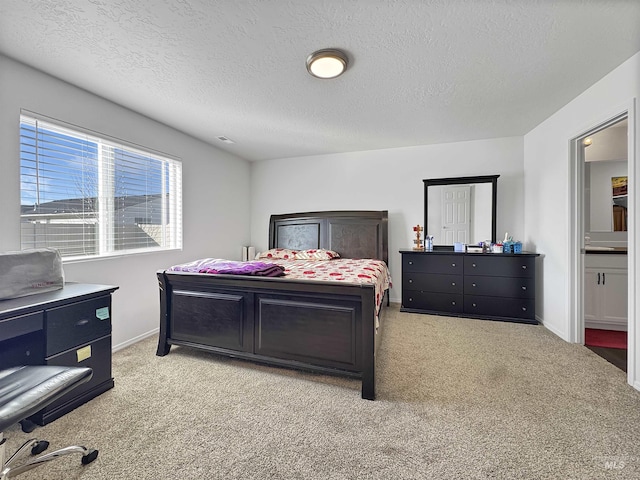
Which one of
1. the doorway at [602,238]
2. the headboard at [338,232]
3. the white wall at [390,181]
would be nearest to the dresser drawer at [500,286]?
the doorway at [602,238]

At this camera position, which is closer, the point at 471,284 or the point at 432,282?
the point at 471,284

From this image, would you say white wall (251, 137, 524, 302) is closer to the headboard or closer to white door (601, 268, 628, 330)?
the headboard

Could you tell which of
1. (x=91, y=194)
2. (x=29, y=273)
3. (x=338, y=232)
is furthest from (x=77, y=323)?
(x=338, y=232)

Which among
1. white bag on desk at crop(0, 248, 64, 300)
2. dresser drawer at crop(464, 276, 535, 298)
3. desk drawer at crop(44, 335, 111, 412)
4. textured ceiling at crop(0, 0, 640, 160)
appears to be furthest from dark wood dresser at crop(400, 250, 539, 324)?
white bag on desk at crop(0, 248, 64, 300)

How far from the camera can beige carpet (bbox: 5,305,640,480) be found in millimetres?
1318

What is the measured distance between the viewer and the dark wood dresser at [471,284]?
335 centimetres

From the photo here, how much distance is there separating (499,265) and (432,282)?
821 millimetres

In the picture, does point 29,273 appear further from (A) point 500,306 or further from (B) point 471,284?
(A) point 500,306

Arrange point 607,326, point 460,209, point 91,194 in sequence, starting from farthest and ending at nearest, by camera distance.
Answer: point 460,209, point 607,326, point 91,194

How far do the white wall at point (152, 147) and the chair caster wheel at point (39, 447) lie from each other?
131 cm

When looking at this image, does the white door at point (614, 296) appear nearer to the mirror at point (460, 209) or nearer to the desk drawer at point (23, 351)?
the mirror at point (460, 209)

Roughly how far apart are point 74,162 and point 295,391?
8.77ft

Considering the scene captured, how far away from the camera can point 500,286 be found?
344 cm

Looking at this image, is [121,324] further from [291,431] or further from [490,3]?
[490,3]
